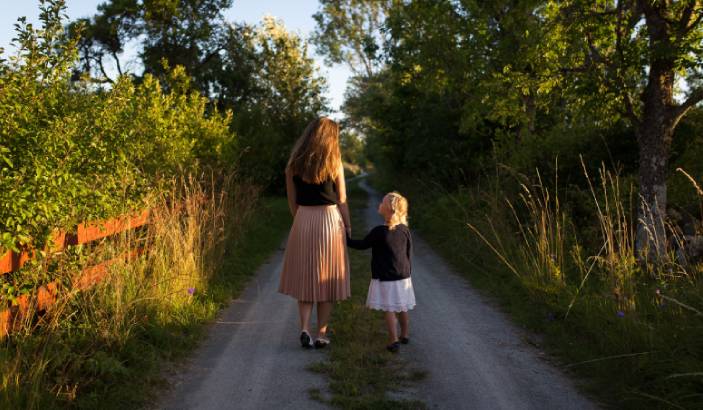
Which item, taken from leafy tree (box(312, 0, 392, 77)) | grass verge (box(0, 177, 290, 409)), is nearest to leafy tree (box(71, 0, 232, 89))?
leafy tree (box(312, 0, 392, 77))

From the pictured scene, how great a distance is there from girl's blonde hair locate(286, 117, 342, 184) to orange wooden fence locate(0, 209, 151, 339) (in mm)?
2010

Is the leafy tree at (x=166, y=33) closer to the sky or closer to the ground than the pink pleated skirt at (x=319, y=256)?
closer to the sky

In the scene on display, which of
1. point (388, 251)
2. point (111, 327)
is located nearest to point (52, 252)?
point (111, 327)

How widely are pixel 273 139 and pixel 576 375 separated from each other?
51.6 ft

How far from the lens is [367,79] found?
129 feet

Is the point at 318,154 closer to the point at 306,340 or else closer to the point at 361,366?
the point at 306,340

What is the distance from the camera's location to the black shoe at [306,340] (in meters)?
5.61

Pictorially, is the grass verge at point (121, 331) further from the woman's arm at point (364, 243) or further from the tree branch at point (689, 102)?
the tree branch at point (689, 102)

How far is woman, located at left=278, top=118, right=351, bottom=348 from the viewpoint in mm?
5551

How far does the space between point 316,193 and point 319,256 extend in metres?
0.61

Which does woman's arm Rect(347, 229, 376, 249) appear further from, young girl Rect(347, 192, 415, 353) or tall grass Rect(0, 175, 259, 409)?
tall grass Rect(0, 175, 259, 409)

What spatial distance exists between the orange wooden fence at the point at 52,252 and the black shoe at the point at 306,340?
193cm

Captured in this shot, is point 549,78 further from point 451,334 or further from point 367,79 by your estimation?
point 367,79

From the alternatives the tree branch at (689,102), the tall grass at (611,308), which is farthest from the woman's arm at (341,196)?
the tree branch at (689,102)
